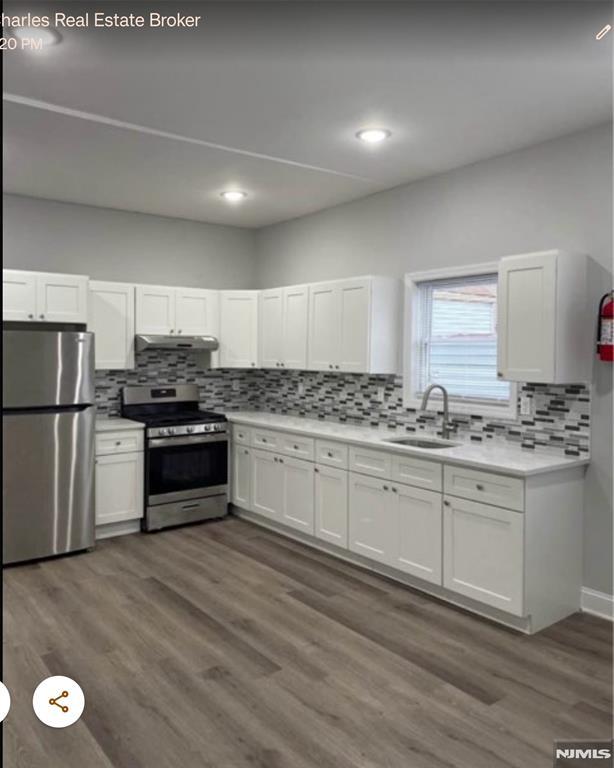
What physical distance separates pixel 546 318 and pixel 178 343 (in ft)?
10.2

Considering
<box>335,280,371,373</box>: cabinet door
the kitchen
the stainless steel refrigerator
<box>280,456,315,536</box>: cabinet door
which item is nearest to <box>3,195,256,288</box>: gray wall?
the kitchen

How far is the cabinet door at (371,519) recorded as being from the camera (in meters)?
4.04

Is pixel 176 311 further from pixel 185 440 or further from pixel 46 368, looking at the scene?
pixel 46 368

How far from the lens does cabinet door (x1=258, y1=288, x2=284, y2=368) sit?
5551 mm

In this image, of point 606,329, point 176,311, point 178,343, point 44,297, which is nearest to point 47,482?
point 44,297

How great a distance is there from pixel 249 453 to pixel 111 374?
1394 millimetres

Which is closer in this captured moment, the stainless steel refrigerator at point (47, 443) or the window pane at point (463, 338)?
the window pane at point (463, 338)

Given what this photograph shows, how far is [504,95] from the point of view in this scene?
10.0 ft

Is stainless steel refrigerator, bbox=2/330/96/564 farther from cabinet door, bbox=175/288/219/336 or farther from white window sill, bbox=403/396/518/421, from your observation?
white window sill, bbox=403/396/518/421

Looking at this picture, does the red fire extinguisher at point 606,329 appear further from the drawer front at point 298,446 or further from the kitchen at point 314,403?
the drawer front at point 298,446

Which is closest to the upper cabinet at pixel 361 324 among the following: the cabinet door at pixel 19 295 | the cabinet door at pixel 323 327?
the cabinet door at pixel 323 327

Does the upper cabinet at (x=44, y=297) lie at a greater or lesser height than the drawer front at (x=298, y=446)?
greater

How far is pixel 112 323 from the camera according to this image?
5219 millimetres

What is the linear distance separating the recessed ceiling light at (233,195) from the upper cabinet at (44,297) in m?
1.27
